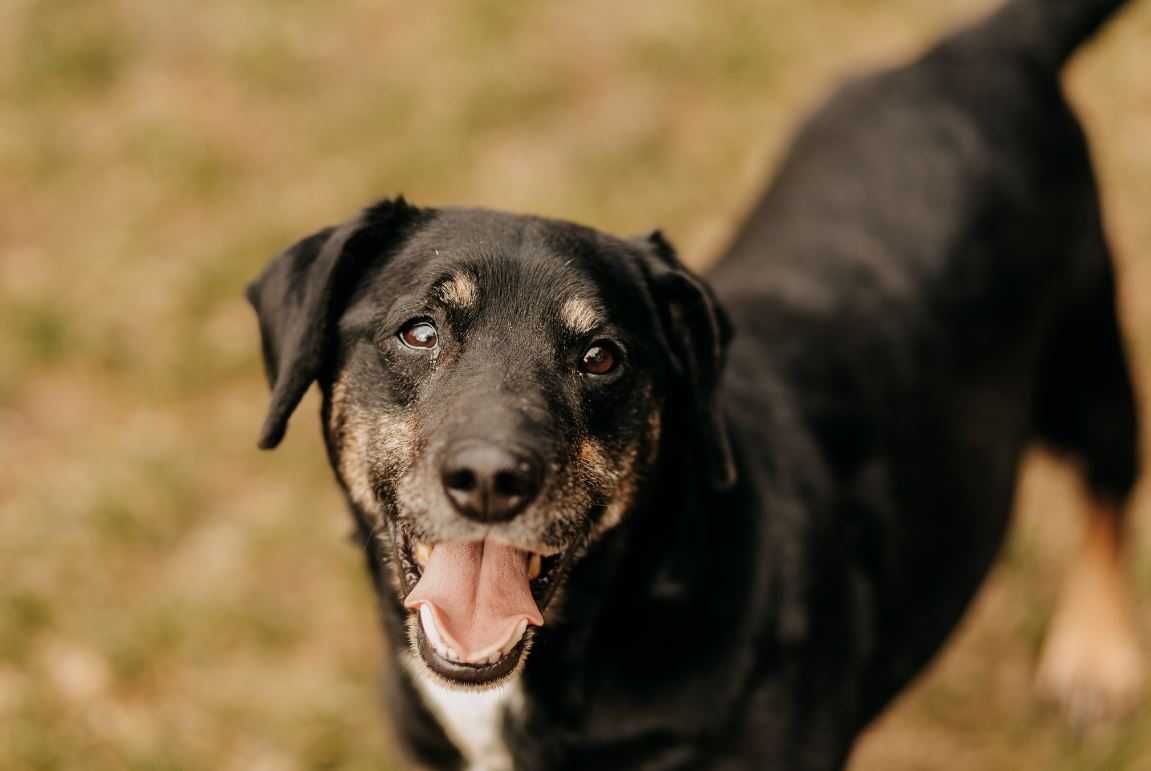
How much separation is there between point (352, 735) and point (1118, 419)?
2627mm

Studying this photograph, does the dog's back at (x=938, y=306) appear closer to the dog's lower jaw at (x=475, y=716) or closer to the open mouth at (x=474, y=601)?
the open mouth at (x=474, y=601)

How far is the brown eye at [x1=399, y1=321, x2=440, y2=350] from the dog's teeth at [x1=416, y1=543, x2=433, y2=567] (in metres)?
0.42

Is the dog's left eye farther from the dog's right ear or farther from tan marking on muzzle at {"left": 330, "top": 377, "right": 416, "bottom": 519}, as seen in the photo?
the dog's right ear

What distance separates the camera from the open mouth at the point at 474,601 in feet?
8.41

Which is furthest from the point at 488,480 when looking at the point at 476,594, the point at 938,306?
the point at 938,306

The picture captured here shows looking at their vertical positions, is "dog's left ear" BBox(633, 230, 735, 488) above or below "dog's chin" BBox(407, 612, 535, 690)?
above

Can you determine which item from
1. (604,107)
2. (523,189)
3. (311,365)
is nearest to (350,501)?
(311,365)

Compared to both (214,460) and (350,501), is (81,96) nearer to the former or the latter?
(214,460)

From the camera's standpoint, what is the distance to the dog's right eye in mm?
2701

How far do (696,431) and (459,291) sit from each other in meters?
0.65

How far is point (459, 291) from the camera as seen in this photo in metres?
2.68

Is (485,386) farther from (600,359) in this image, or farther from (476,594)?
(476,594)

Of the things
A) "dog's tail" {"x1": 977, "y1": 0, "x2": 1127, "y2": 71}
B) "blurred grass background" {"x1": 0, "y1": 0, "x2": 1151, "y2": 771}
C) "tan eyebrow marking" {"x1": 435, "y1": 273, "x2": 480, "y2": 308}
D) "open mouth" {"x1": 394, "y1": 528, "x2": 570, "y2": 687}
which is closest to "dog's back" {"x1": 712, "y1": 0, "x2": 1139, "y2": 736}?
"dog's tail" {"x1": 977, "y1": 0, "x2": 1127, "y2": 71}

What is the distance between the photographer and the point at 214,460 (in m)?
4.89
